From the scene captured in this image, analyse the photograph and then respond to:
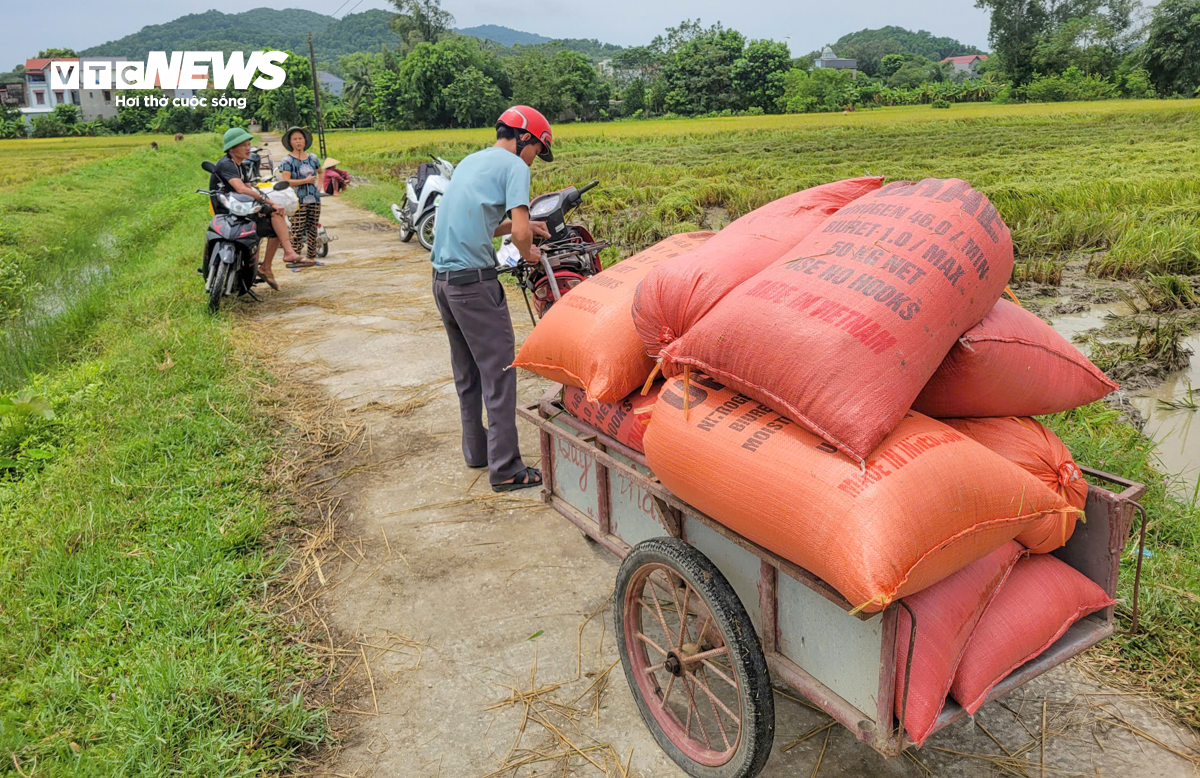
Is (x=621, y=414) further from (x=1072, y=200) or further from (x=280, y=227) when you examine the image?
(x=1072, y=200)

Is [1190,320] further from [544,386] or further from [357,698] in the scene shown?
[357,698]

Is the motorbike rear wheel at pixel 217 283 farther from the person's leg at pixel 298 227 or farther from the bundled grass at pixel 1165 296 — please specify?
the bundled grass at pixel 1165 296

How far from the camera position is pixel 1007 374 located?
6.25ft

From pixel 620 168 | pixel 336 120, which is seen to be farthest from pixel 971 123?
pixel 336 120

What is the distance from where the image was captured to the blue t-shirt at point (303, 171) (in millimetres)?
8453

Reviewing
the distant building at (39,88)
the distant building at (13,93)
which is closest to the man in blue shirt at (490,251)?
the distant building at (39,88)

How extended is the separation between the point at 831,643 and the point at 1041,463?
2.10ft

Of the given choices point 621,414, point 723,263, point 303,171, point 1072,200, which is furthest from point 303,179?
point 1072,200

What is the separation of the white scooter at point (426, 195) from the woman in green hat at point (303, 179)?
121cm

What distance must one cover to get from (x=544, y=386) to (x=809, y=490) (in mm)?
3480

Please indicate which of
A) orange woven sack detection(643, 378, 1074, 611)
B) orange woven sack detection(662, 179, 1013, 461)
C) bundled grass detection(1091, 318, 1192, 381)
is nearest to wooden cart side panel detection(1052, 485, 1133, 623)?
orange woven sack detection(643, 378, 1074, 611)

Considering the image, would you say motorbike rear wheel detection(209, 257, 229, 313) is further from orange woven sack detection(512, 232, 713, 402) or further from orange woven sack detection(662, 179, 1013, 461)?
orange woven sack detection(662, 179, 1013, 461)

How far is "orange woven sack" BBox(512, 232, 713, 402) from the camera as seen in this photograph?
2365mm

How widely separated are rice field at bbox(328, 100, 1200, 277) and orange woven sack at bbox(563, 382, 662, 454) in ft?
20.5
